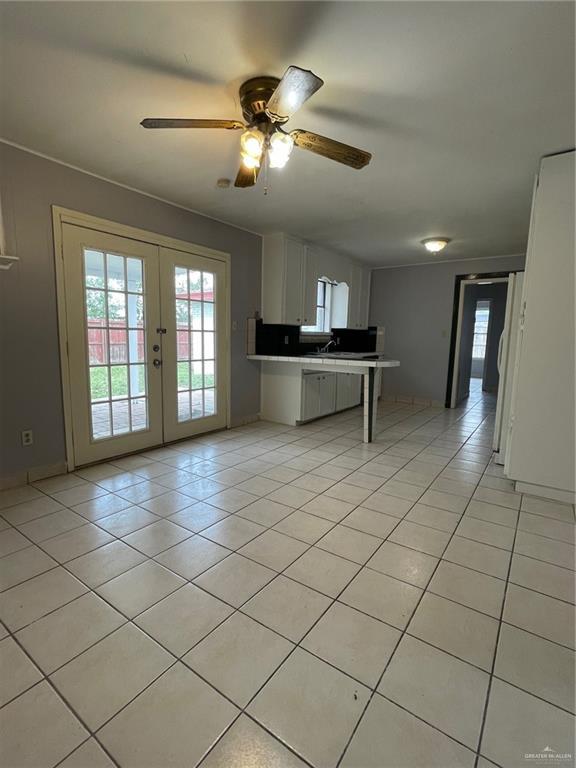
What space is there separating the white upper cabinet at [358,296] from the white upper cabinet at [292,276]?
590 millimetres

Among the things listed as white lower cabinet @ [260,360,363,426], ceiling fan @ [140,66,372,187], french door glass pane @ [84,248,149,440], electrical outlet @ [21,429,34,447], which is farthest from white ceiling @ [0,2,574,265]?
white lower cabinet @ [260,360,363,426]

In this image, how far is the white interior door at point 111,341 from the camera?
9.41 feet

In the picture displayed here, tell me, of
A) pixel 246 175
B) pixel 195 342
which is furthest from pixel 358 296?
pixel 246 175

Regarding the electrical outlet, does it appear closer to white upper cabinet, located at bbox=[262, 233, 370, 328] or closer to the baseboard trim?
white upper cabinet, located at bbox=[262, 233, 370, 328]

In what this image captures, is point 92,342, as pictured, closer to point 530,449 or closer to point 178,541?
point 178,541

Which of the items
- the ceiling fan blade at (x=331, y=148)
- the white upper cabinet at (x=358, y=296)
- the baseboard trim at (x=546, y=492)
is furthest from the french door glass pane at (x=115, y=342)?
the white upper cabinet at (x=358, y=296)

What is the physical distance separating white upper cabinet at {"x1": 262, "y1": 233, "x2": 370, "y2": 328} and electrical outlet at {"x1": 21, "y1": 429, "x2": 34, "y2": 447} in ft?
9.12

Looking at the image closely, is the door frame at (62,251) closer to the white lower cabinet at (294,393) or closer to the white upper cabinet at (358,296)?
the white lower cabinet at (294,393)

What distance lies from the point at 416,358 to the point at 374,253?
1956mm

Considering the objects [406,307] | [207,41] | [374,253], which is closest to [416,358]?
[406,307]

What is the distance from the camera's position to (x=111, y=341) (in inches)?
122

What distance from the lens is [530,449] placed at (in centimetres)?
266

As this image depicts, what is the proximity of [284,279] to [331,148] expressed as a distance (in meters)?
2.67

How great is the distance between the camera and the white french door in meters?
2.91
